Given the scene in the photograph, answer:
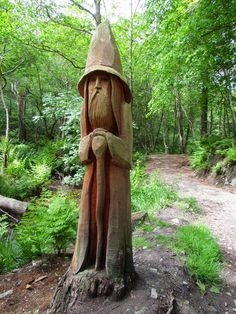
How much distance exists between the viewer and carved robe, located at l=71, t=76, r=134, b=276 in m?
2.39

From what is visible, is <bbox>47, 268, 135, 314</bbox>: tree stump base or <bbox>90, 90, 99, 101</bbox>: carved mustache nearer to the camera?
<bbox>47, 268, 135, 314</bbox>: tree stump base

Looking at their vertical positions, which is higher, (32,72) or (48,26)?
(32,72)

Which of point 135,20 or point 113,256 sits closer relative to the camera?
point 113,256

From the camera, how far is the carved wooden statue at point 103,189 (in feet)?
7.76

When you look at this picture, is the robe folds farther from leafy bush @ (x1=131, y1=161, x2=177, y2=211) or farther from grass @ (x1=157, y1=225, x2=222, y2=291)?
leafy bush @ (x1=131, y1=161, x2=177, y2=211)

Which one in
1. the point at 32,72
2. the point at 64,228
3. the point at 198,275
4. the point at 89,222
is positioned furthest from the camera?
the point at 32,72

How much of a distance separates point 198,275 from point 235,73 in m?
10.1

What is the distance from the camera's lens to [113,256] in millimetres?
2359

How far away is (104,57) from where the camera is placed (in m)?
2.54

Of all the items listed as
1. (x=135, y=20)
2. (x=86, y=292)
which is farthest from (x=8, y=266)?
(x=135, y=20)

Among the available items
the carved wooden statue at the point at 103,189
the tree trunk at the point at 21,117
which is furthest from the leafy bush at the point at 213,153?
the tree trunk at the point at 21,117

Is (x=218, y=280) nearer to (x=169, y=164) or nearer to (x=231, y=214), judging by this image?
(x=231, y=214)

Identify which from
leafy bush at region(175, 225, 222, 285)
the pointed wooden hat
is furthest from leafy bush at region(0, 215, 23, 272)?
the pointed wooden hat

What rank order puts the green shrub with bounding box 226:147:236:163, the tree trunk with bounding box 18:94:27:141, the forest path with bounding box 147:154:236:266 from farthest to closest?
1. the tree trunk with bounding box 18:94:27:141
2. the green shrub with bounding box 226:147:236:163
3. the forest path with bounding box 147:154:236:266
